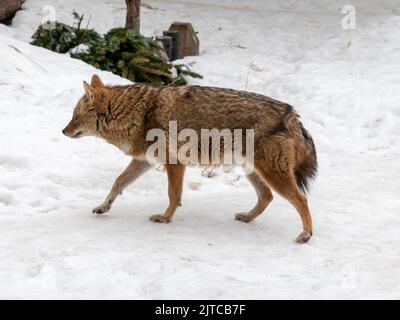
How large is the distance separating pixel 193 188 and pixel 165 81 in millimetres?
4729

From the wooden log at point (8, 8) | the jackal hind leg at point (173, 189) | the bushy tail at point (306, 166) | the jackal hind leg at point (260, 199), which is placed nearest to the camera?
the bushy tail at point (306, 166)

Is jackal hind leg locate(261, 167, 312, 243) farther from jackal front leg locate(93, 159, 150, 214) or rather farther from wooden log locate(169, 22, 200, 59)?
wooden log locate(169, 22, 200, 59)

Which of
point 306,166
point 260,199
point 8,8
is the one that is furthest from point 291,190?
point 8,8

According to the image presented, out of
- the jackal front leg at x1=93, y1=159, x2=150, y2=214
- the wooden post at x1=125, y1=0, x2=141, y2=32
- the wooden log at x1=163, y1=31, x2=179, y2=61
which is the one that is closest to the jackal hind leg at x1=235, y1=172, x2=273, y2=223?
the jackal front leg at x1=93, y1=159, x2=150, y2=214

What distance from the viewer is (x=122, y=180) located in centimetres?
713

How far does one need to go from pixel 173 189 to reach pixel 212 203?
95cm

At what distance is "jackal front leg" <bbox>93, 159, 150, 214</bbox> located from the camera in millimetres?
7109

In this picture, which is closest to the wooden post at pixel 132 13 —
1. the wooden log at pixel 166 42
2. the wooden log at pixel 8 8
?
the wooden log at pixel 166 42

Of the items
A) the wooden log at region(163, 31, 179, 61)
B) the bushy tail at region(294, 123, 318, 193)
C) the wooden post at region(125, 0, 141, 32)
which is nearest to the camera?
the bushy tail at region(294, 123, 318, 193)

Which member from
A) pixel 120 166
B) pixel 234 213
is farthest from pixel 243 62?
pixel 234 213

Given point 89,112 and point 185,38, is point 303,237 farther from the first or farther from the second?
point 185,38

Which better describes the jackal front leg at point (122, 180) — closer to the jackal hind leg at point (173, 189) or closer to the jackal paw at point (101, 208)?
the jackal paw at point (101, 208)

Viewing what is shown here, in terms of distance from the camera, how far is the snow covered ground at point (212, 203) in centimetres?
532
